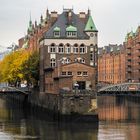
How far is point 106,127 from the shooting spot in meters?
79.6

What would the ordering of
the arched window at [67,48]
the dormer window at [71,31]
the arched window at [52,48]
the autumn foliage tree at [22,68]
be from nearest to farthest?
the dormer window at [71,31]
the arched window at [52,48]
the arched window at [67,48]
the autumn foliage tree at [22,68]

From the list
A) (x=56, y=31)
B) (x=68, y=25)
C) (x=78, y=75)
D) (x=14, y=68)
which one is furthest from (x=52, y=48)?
(x=14, y=68)

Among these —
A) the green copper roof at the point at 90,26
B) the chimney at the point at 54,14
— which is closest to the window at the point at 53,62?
the green copper roof at the point at 90,26

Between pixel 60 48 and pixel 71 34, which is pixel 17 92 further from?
pixel 71 34

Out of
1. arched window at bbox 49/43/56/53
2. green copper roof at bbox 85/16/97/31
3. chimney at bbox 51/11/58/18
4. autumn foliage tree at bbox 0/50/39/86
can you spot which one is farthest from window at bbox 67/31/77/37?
autumn foliage tree at bbox 0/50/39/86

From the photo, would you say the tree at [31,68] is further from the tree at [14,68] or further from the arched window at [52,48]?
the arched window at [52,48]

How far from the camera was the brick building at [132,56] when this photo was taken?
174m

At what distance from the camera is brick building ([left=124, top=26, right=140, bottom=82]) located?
570 ft

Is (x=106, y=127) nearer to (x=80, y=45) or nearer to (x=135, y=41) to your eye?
(x=80, y=45)

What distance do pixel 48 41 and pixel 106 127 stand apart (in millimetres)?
36048

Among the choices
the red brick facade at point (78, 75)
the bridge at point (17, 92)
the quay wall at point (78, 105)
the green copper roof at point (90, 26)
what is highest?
the green copper roof at point (90, 26)

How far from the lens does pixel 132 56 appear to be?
180 m

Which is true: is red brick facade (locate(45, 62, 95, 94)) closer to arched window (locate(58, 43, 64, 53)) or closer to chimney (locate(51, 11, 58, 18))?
arched window (locate(58, 43, 64, 53))

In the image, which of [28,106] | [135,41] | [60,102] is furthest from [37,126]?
[135,41]
